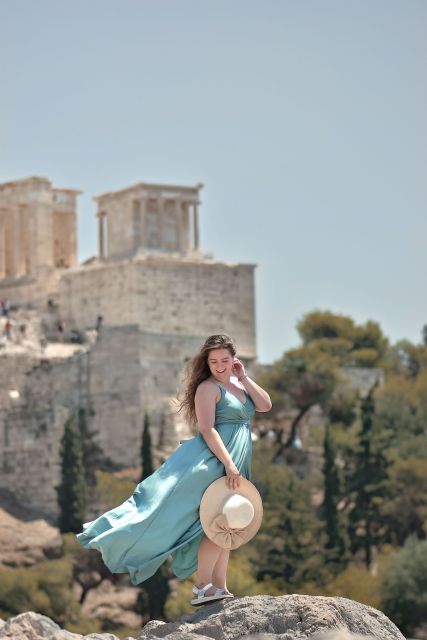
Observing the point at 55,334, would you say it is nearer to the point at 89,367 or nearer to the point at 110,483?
the point at 89,367

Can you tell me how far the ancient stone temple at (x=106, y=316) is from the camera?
49.8 metres

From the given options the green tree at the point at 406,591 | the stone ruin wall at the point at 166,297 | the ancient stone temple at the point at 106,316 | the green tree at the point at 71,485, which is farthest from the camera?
the stone ruin wall at the point at 166,297

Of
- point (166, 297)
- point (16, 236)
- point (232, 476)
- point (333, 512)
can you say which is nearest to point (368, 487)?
point (333, 512)

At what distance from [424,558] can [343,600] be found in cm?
3709

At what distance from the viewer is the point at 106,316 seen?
59562mm

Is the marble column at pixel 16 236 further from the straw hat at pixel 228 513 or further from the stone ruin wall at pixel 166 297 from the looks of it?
the straw hat at pixel 228 513

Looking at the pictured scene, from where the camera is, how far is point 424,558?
4791cm

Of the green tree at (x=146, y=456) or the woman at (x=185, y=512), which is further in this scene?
the green tree at (x=146, y=456)

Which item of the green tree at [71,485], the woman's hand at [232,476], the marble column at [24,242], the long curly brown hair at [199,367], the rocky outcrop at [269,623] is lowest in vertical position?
the green tree at [71,485]

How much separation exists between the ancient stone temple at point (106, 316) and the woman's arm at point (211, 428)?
121ft

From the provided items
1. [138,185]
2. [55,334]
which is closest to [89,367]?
[55,334]

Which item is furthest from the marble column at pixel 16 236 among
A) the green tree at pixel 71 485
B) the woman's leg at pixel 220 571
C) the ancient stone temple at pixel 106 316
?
the woman's leg at pixel 220 571

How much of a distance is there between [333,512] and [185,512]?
125 feet

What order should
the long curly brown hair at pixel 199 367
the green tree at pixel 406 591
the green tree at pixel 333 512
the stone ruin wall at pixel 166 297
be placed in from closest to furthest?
the long curly brown hair at pixel 199 367 < the green tree at pixel 406 591 < the green tree at pixel 333 512 < the stone ruin wall at pixel 166 297
